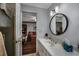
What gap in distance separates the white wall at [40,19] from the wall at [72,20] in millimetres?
128

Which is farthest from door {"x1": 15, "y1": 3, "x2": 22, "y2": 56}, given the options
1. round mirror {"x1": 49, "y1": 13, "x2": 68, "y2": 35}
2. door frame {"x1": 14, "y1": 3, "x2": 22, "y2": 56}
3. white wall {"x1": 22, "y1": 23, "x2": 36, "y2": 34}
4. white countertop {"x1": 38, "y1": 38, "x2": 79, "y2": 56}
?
round mirror {"x1": 49, "y1": 13, "x2": 68, "y2": 35}

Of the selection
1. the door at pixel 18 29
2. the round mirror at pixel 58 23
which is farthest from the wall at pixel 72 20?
the door at pixel 18 29

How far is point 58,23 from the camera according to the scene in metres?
1.40

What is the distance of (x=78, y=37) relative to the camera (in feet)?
4.24

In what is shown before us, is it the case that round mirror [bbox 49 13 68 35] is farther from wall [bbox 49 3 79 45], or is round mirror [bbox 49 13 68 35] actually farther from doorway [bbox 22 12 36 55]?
doorway [bbox 22 12 36 55]

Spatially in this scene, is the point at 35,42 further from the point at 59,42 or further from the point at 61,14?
the point at 61,14

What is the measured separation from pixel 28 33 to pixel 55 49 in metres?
0.40

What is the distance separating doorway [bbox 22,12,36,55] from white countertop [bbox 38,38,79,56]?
13 centimetres

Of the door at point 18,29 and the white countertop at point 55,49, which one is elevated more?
the door at point 18,29

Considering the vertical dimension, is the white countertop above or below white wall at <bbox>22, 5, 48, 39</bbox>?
below

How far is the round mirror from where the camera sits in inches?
54.7

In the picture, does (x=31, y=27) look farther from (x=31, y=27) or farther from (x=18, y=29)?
(x=18, y=29)

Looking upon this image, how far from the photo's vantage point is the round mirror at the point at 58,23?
54.7 inches

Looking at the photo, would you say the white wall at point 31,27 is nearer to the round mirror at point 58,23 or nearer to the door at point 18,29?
the door at point 18,29
